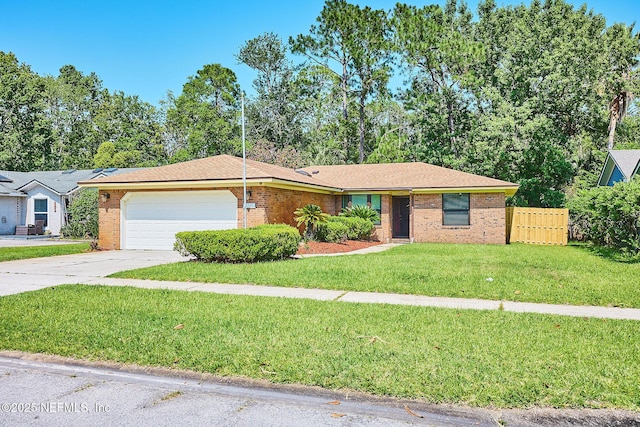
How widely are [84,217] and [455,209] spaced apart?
58.9ft

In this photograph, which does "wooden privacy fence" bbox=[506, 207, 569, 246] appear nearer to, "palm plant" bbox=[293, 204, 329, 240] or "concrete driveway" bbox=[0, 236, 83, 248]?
"palm plant" bbox=[293, 204, 329, 240]

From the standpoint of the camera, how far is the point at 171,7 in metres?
16.1

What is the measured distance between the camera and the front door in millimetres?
25109

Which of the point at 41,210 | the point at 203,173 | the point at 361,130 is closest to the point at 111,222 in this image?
the point at 203,173

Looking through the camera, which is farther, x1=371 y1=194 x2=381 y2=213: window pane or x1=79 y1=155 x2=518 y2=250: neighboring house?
x1=371 y1=194 x2=381 y2=213: window pane

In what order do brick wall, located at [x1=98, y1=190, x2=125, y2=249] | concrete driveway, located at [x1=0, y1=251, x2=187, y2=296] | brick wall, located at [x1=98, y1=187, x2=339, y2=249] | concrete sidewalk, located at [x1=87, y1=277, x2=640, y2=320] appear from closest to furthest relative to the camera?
concrete sidewalk, located at [x1=87, y1=277, x2=640, y2=320], concrete driveway, located at [x1=0, y1=251, x2=187, y2=296], brick wall, located at [x1=98, y1=187, x2=339, y2=249], brick wall, located at [x1=98, y1=190, x2=125, y2=249]

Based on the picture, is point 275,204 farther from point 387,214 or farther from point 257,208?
point 387,214

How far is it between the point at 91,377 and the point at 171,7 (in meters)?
14.8

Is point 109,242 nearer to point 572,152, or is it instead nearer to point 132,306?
point 132,306

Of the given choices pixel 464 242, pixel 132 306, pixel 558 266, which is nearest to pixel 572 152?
pixel 464 242

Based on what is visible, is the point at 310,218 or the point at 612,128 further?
the point at 612,128

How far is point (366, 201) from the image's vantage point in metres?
21.8

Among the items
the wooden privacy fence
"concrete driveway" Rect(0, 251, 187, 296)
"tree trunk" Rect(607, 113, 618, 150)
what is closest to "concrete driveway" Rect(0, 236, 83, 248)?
"concrete driveway" Rect(0, 251, 187, 296)

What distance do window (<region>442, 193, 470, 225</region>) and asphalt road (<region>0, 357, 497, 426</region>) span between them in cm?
1729
